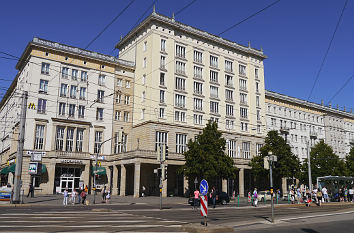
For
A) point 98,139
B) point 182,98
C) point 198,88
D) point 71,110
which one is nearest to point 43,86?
point 71,110

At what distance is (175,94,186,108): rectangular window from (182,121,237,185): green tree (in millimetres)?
10544

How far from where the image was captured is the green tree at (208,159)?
41.6 meters

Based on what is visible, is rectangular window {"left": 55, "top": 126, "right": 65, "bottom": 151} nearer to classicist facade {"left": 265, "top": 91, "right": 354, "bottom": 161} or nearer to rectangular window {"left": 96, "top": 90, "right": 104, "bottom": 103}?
rectangular window {"left": 96, "top": 90, "right": 104, "bottom": 103}

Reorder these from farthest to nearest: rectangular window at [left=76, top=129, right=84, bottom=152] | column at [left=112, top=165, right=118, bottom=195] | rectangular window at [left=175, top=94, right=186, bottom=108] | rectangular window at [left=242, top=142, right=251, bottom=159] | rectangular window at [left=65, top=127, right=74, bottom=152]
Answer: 1. rectangular window at [left=242, top=142, right=251, bottom=159]
2. rectangular window at [left=175, top=94, right=186, bottom=108]
3. column at [left=112, top=165, right=118, bottom=195]
4. rectangular window at [left=76, top=129, right=84, bottom=152]
5. rectangular window at [left=65, top=127, right=74, bottom=152]

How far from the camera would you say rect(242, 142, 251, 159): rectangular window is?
59444 mm

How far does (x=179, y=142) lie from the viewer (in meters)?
52.0

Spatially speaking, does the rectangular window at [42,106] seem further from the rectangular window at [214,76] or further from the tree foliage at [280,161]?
the tree foliage at [280,161]

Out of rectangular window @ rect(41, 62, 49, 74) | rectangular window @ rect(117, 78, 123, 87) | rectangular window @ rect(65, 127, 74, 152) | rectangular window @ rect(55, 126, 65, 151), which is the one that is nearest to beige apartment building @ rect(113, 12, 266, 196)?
rectangular window @ rect(117, 78, 123, 87)

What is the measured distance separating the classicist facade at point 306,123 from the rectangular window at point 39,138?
44.9 metres

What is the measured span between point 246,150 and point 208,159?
794 inches

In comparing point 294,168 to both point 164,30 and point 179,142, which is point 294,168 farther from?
point 164,30

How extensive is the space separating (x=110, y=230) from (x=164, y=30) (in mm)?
44933

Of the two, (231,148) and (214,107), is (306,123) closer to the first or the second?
(231,148)

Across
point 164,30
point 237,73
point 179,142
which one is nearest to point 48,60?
point 164,30
